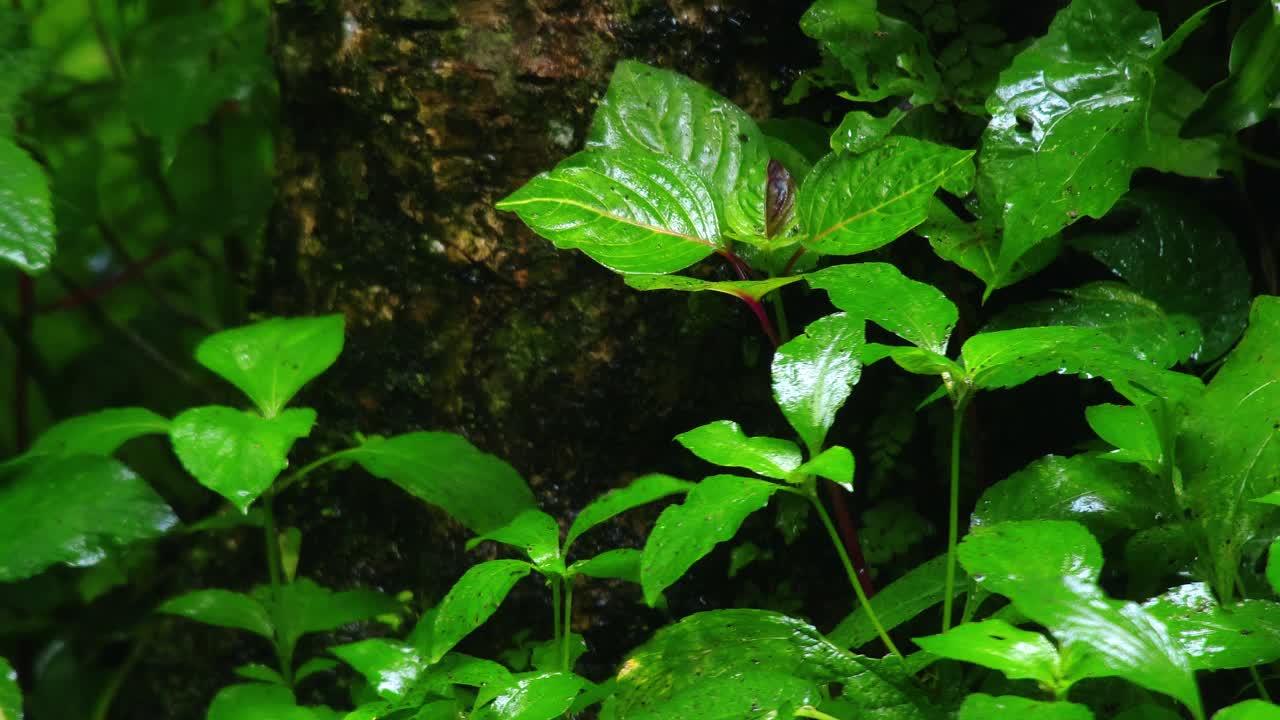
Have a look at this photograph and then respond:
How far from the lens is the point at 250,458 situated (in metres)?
1.08

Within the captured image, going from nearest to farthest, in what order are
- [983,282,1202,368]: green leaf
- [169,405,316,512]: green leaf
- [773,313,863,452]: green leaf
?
[773,313,863,452]: green leaf < [169,405,316,512]: green leaf < [983,282,1202,368]: green leaf

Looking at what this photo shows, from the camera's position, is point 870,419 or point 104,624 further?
point 104,624

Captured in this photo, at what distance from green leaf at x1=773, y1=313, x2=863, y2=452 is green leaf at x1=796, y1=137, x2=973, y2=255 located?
130mm

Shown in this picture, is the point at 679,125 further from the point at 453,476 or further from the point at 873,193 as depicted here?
the point at 453,476

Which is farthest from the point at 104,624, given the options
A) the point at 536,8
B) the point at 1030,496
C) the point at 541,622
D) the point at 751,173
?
the point at 1030,496

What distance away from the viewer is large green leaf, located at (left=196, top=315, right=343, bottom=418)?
1.22 metres

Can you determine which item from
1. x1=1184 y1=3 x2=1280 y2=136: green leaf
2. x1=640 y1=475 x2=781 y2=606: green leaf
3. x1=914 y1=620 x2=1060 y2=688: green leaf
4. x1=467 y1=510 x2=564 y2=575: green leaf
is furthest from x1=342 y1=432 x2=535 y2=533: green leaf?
x1=1184 y1=3 x2=1280 y2=136: green leaf

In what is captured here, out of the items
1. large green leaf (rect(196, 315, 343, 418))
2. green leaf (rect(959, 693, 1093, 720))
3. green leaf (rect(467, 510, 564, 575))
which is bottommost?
green leaf (rect(467, 510, 564, 575))

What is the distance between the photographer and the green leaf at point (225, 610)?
1296 mm

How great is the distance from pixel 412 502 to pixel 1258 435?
108cm

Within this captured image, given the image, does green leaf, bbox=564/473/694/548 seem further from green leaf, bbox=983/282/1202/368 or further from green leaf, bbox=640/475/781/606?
green leaf, bbox=983/282/1202/368

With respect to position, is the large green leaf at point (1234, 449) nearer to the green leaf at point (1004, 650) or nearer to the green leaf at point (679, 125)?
the green leaf at point (1004, 650)

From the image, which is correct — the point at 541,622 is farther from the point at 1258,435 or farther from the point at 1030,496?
the point at 1258,435

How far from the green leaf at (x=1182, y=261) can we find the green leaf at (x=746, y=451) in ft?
1.97
